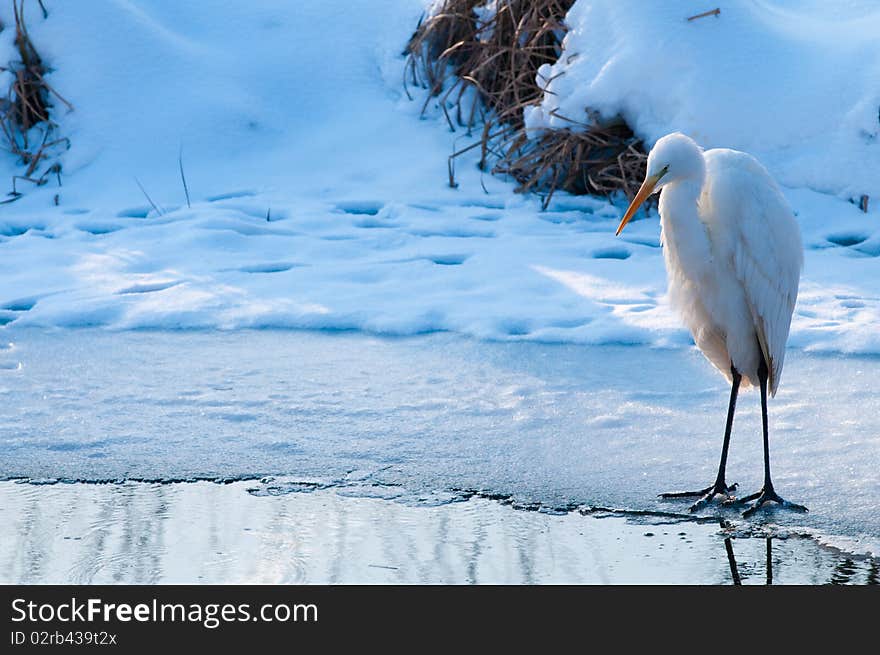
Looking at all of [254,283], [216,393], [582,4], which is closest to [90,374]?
[216,393]

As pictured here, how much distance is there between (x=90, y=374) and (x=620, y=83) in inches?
158

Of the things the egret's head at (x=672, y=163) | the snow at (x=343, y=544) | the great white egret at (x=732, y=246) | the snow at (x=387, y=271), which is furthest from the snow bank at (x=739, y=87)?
the snow at (x=343, y=544)

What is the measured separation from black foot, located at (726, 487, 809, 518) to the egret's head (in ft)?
2.84

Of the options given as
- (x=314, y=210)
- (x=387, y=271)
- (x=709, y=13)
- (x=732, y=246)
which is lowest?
(x=314, y=210)

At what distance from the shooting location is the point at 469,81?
Result: 8336 millimetres

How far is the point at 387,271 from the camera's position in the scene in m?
6.10

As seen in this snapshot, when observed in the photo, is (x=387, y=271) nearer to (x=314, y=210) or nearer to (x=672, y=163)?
(x=314, y=210)

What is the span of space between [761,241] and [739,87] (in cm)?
386

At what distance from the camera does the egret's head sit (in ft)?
11.4

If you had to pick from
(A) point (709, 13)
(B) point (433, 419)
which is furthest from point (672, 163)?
(A) point (709, 13)

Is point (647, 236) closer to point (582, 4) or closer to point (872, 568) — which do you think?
point (582, 4)

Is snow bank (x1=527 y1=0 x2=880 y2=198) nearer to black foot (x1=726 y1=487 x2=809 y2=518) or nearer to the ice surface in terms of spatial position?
the ice surface

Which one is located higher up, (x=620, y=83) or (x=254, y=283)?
(x=620, y=83)

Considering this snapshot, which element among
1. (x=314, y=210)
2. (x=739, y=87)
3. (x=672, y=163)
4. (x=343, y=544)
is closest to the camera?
(x=343, y=544)
